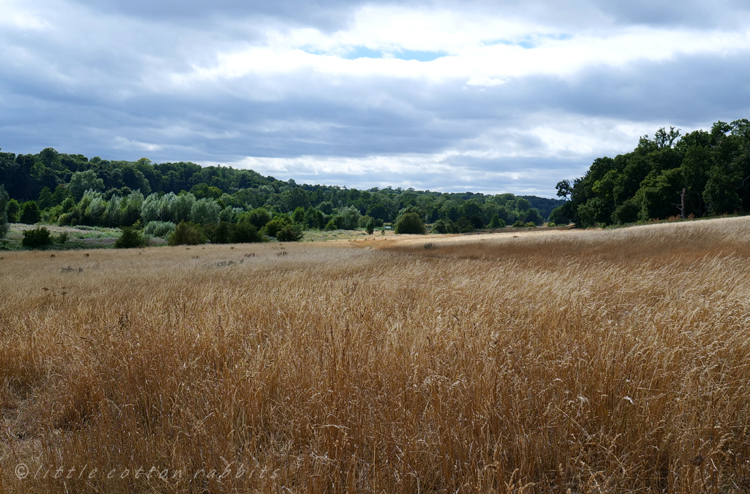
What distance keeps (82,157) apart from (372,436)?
233448mm

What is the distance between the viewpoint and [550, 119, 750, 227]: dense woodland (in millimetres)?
48594

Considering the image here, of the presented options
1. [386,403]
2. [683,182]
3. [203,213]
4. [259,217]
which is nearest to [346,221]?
[259,217]

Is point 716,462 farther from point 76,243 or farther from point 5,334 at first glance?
point 76,243

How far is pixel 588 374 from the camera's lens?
3463 mm

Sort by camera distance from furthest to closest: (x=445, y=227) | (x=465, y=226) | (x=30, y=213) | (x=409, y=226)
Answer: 1. (x=465, y=226)
2. (x=445, y=227)
3. (x=409, y=226)
4. (x=30, y=213)


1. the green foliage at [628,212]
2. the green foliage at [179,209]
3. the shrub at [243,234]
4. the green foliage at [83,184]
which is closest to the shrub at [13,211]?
the green foliage at [179,209]

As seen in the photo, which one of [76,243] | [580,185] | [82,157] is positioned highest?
[82,157]

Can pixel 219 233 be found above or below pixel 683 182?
below

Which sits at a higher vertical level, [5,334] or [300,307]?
[300,307]

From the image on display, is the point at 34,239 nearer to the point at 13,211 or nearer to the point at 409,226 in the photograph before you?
the point at 409,226

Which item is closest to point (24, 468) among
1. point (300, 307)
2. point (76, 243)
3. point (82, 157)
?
point (300, 307)

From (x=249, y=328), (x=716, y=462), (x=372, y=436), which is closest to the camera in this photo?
(x=716, y=462)

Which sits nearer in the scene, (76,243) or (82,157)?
(76,243)

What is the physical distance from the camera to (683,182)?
52.9 metres
